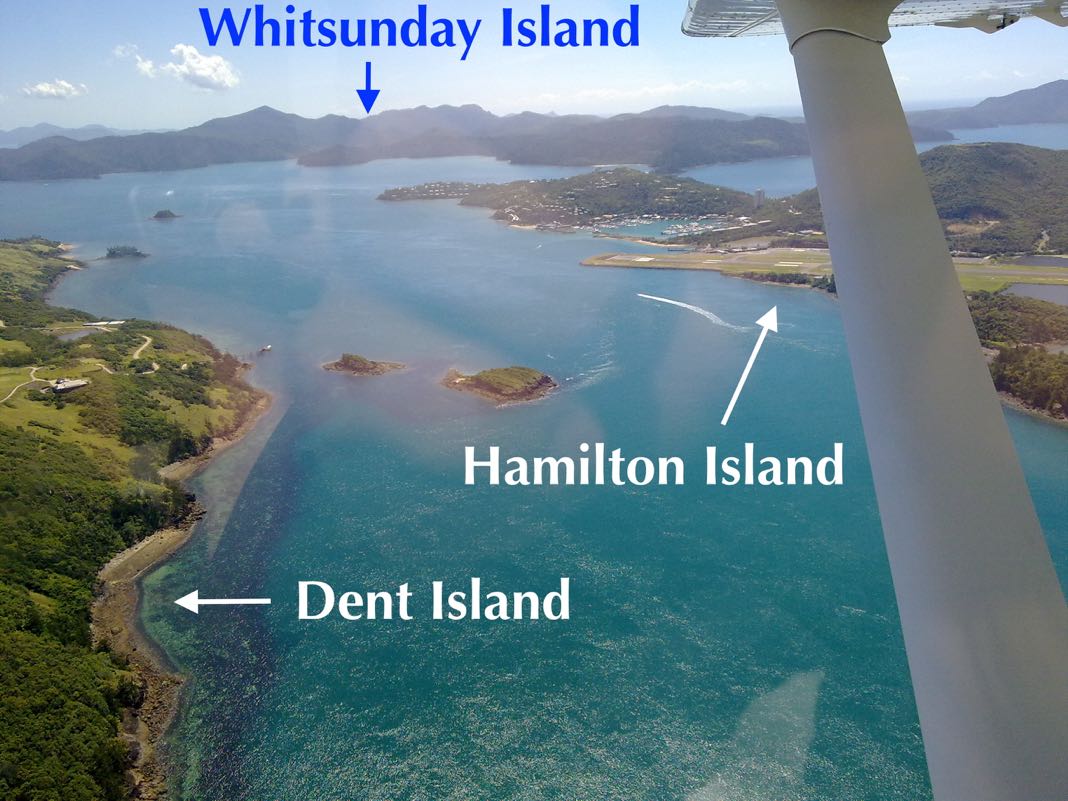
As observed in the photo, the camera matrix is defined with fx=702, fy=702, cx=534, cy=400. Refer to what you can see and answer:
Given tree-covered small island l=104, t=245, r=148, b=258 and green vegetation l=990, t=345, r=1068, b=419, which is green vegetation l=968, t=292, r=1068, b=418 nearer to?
green vegetation l=990, t=345, r=1068, b=419

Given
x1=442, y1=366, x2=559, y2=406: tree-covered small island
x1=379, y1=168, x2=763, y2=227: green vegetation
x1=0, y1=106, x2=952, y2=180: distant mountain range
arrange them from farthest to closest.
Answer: x1=0, y1=106, x2=952, y2=180: distant mountain range < x1=379, y1=168, x2=763, y2=227: green vegetation < x1=442, y1=366, x2=559, y2=406: tree-covered small island

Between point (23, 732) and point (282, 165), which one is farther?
point (282, 165)

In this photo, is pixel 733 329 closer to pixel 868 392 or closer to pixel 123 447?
pixel 123 447

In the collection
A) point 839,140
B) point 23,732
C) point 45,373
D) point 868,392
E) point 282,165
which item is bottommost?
point 23,732

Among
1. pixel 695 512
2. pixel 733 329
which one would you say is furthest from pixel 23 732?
pixel 733 329

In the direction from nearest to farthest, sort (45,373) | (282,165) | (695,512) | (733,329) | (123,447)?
(695,512), (123,447), (45,373), (733,329), (282,165)

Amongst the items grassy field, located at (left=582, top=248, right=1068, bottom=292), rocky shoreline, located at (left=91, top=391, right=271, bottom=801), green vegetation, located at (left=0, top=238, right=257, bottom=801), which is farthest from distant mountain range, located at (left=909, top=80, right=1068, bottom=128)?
rocky shoreline, located at (left=91, top=391, right=271, bottom=801)

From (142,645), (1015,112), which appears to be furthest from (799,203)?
(1015,112)
